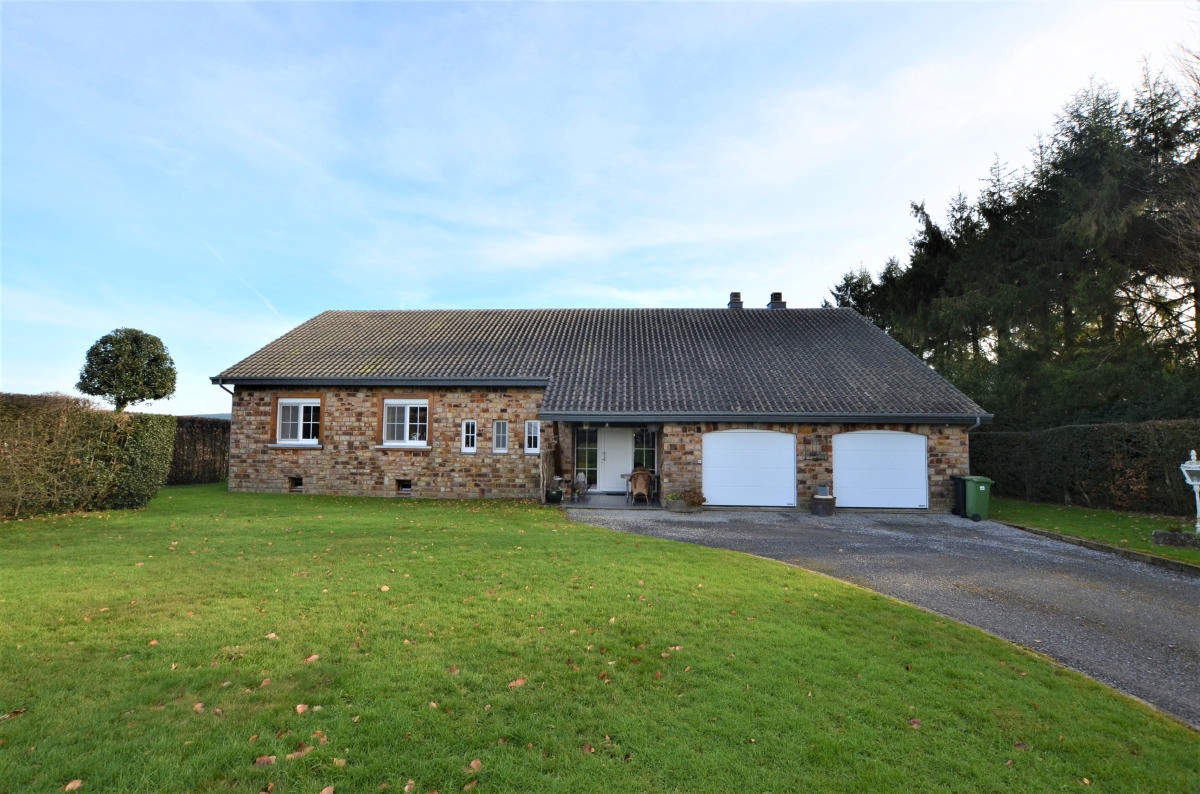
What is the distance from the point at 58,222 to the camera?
1148cm

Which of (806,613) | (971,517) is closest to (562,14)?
(806,613)

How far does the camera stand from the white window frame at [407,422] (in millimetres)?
16094

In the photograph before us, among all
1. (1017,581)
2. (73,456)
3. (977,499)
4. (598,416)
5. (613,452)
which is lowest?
(1017,581)

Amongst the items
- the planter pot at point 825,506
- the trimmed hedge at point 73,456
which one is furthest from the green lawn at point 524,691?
the planter pot at point 825,506

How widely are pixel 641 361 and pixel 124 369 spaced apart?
694 inches

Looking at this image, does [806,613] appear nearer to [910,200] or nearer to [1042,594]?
[1042,594]

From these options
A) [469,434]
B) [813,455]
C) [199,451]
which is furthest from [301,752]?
[199,451]

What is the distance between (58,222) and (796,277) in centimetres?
2064

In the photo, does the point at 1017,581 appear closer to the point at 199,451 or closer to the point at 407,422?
the point at 407,422

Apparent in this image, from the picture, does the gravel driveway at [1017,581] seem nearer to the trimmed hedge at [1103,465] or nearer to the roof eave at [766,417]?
the roof eave at [766,417]

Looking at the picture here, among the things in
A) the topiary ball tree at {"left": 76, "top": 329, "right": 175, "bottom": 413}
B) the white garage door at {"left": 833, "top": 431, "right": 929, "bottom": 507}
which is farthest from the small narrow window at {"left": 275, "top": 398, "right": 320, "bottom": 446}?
the white garage door at {"left": 833, "top": 431, "right": 929, "bottom": 507}

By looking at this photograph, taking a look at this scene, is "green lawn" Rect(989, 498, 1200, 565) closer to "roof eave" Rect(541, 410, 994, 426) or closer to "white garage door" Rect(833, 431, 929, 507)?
"white garage door" Rect(833, 431, 929, 507)

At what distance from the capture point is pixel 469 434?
15953 mm

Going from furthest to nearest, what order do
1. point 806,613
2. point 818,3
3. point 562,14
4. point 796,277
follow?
1. point 796,277
2. point 562,14
3. point 818,3
4. point 806,613
